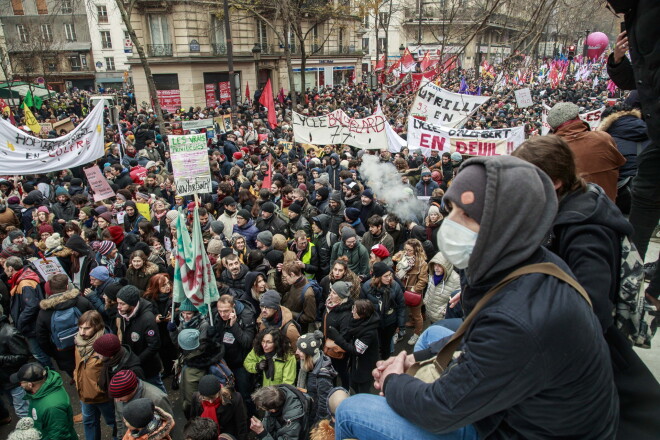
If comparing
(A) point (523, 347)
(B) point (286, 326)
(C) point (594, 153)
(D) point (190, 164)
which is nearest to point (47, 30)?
(D) point (190, 164)

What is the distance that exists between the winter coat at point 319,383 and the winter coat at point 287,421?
0.33 metres

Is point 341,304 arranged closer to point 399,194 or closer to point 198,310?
point 198,310

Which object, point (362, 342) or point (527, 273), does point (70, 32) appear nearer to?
point (362, 342)

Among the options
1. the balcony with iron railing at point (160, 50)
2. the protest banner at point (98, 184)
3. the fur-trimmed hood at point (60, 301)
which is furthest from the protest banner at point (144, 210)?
the balcony with iron railing at point (160, 50)

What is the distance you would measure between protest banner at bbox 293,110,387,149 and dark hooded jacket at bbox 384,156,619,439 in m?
10.5

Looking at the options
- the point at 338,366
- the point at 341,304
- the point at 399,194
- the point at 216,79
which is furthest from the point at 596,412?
the point at 216,79

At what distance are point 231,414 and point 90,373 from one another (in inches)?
57.5

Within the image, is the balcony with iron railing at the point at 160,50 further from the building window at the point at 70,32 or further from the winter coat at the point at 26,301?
the winter coat at the point at 26,301

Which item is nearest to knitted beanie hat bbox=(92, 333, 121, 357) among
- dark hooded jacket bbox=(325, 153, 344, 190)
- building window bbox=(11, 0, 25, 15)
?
dark hooded jacket bbox=(325, 153, 344, 190)

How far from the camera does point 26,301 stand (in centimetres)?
528

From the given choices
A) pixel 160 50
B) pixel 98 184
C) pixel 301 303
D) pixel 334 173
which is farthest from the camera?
pixel 160 50

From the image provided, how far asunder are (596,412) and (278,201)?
8169 mm

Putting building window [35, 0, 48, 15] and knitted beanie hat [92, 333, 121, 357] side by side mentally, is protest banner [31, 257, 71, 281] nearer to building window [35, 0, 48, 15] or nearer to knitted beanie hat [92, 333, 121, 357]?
knitted beanie hat [92, 333, 121, 357]

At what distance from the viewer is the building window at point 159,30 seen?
102 feet
